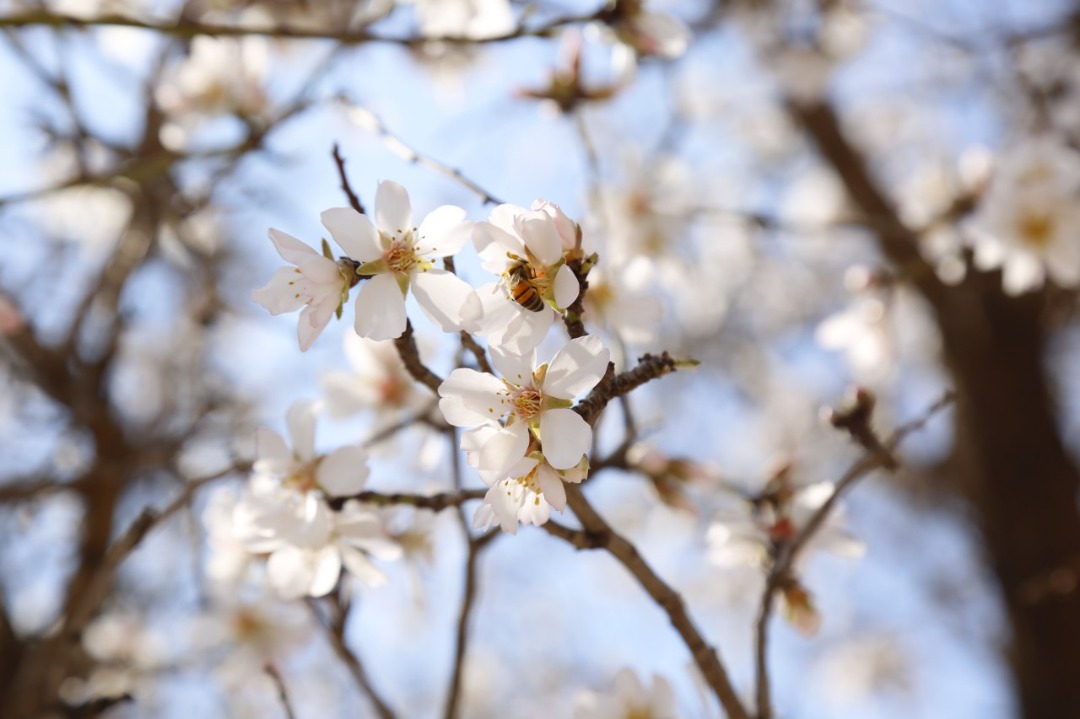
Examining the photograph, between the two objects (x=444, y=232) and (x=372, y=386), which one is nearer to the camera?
(x=444, y=232)

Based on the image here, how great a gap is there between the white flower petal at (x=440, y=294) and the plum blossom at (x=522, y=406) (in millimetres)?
66

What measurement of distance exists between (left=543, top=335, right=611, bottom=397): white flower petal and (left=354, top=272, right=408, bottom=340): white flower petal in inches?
5.8

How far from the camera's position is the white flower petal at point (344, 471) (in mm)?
980

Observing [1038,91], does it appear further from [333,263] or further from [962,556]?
[333,263]

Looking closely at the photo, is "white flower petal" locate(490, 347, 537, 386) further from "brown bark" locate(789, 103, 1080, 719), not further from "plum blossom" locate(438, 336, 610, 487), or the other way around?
"brown bark" locate(789, 103, 1080, 719)

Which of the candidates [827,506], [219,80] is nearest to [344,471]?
[827,506]

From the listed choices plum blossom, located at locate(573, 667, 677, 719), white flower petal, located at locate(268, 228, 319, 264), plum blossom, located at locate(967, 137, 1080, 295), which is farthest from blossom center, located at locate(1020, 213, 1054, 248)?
white flower petal, located at locate(268, 228, 319, 264)

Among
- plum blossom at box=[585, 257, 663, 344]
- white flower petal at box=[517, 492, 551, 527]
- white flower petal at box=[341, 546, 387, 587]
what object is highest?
plum blossom at box=[585, 257, 663, 344]

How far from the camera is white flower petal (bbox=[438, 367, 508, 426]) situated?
817mm

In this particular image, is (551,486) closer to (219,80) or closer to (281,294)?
(281,294)

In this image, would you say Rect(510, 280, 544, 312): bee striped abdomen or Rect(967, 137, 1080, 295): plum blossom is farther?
Rect(967, 137, 1080, 295): plum blossom

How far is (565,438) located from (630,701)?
525mm

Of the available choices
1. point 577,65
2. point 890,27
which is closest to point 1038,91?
point 890,27

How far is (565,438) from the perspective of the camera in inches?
31.1
